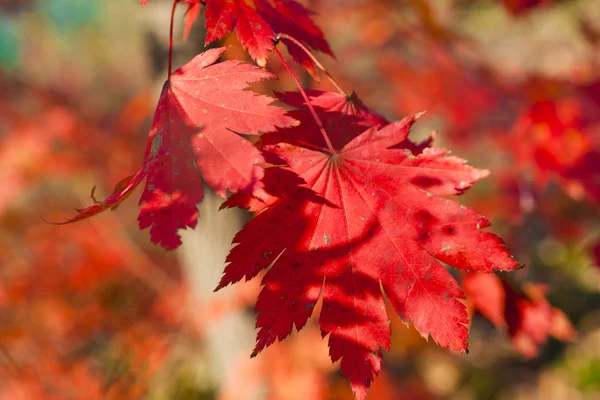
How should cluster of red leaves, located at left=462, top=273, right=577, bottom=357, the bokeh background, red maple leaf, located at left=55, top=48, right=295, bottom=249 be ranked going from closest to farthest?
1. red maple leaf, located at left=55, top=48, right=295, bottom=249
2. cluster of red leaves, located at left=462, top=273, right=577, bottom=357
3. the bokeh background

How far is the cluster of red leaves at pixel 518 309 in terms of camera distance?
Result: 1.31 metres

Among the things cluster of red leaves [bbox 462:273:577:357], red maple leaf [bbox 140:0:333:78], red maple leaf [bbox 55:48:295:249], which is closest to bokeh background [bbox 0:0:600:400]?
cluster of red leaves [bbox 462:273:577:357]

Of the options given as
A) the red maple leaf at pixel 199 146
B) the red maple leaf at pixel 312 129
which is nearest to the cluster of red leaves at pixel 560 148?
the red maple leaf at pixel 312 129

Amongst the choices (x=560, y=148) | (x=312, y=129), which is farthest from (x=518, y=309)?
(x=560, y=148)

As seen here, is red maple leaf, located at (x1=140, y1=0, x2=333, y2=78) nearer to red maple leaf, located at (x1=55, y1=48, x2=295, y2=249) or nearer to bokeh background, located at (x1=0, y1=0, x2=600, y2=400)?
red maple leaf, located at (x1=55, y1=48, x2=295, y2=249)

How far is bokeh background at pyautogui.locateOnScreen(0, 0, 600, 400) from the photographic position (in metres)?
2.47

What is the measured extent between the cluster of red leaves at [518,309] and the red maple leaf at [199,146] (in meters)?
0.97

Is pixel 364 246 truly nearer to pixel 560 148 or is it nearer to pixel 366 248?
pixel 366 248

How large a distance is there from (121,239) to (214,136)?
4225 millimetres

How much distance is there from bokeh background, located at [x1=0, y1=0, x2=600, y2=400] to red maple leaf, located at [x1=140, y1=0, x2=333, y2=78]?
0.65 meters

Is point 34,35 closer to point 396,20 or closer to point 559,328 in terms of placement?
point 396,20

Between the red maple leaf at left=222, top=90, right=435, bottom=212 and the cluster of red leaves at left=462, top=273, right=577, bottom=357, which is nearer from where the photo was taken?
the red maple leaf at left=222, top=90, right=435, bottom=212

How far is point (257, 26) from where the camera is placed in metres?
0.77

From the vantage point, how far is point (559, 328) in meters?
1.39
